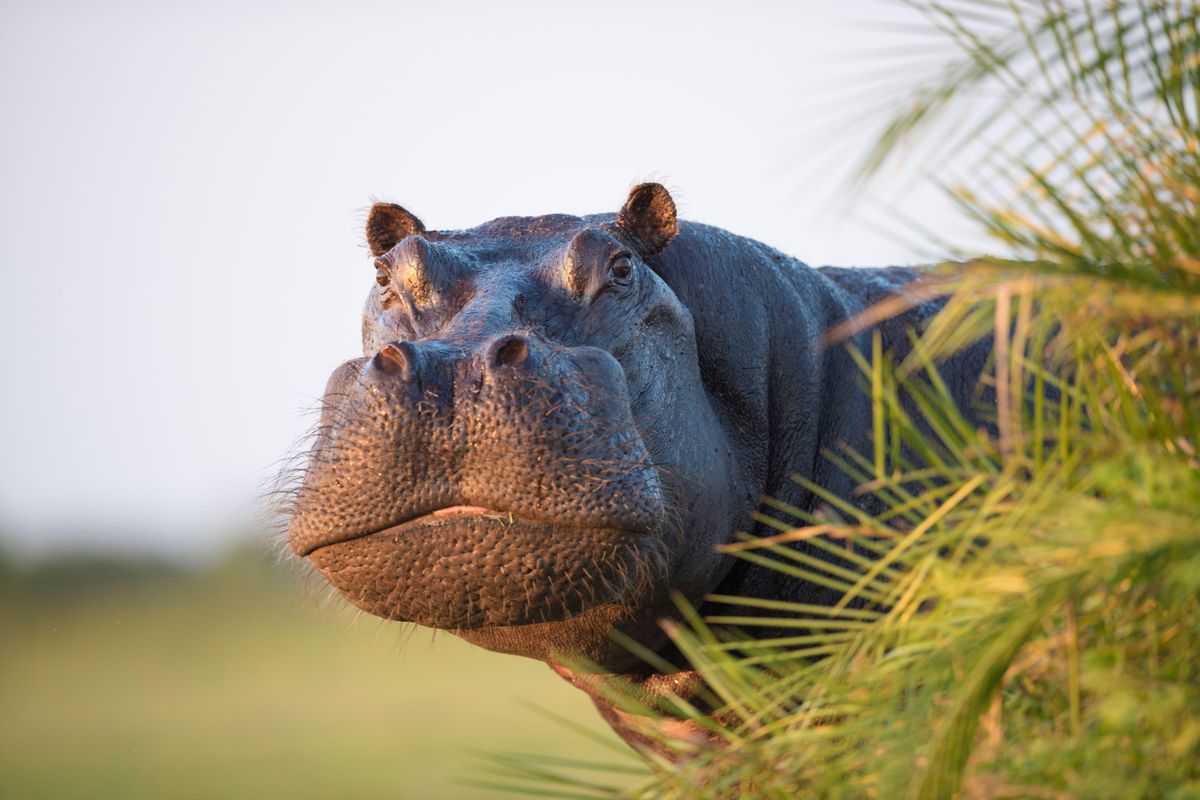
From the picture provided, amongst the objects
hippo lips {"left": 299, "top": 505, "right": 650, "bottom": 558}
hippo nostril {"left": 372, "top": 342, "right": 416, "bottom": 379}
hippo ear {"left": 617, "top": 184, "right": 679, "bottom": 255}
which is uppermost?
hippo ear {"left": 617, "top": 184, "right": 679, "bottom": 255}

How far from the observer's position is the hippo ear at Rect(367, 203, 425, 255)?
4781 mm

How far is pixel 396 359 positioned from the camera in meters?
3.63

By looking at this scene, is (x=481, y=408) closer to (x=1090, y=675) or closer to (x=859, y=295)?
(x=1090, y=675)

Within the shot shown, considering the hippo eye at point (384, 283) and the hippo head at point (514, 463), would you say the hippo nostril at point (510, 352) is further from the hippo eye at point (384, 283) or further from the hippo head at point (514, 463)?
the hippo eye at point (384, 283)

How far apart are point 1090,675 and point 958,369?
280 centimetres

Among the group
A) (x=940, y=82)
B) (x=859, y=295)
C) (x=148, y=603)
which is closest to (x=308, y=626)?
(x=148, y=603)

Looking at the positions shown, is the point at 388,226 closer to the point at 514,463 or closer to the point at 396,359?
the point at 396,359

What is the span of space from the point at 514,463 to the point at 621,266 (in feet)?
2.96

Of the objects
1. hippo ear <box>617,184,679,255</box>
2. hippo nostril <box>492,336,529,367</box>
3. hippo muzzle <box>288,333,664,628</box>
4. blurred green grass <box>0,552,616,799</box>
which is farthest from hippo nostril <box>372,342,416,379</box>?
hippo ear <box>617,184,679,255</box>

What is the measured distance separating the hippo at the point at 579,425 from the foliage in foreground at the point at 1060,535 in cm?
112

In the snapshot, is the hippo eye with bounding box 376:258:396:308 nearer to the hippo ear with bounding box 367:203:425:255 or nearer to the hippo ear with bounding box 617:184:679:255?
the hippo ear with bounding box 367:203:425:255

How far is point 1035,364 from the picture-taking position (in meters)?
2.24

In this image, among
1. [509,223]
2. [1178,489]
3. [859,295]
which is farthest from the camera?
[859,295]

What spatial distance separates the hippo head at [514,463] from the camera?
3.58 m
